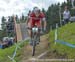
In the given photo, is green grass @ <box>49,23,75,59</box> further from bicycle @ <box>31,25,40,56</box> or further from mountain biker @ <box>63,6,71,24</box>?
mountain biker @ <box>63,6,71,24</box>

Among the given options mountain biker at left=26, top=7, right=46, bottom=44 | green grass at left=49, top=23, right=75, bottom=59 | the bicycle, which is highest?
mountain biker at left=26, top=7, right=46, bottom=44

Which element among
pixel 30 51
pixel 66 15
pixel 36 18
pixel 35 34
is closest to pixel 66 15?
pixel 66 15

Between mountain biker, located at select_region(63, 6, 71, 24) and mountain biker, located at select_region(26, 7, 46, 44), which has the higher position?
mountain biker, located at select_region(26, 7, 46, 44)

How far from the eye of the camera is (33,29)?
12.4 metres

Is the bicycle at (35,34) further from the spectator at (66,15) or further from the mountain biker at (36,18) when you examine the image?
the spectator at (66,15)

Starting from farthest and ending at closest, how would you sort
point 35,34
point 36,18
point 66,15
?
point 66,15, point 35,34, point 36,18

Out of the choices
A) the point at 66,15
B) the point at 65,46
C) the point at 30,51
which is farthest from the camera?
the point at 66,15

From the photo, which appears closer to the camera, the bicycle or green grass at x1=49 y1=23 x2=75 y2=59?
green grass at x1=49 y1=23 x2=75 y2=59

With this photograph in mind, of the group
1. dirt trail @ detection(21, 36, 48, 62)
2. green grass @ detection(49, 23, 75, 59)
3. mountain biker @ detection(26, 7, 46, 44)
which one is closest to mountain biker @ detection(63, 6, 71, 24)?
green grass @ detection(49, 23, 75, 59)

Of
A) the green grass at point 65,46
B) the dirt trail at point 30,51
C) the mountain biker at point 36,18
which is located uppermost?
the mountain biker at point 36,18

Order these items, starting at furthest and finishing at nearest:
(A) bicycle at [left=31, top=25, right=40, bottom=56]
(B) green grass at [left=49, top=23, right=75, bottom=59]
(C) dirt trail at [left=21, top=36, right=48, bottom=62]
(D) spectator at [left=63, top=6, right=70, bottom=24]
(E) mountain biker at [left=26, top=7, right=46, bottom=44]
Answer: (D) spectator at [left=63, top=6, right=70, bottom=24]
(C) dirt trail at [left=21, top=36, right=48, bottom=62]
(A) bicycle at [left=31, top=25, right=40, bottom=56]
(E) mountain biker at [left=26, top=7, right=46, bottom=44]
(B) green grass at [left=49, top=23, right=75, bottom=59]

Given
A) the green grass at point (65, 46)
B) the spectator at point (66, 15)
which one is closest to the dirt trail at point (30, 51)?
the green grass at point (65, 46)

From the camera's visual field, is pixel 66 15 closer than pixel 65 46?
No

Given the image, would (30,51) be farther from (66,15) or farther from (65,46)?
(66,15)
